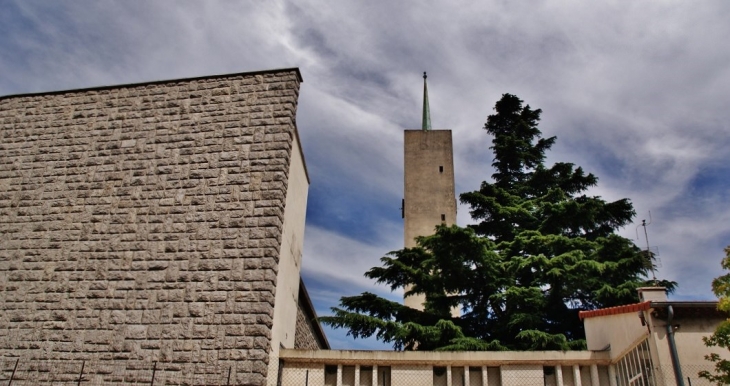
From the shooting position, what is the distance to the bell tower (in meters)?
23.2

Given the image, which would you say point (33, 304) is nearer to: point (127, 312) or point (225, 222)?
point (127, 312)

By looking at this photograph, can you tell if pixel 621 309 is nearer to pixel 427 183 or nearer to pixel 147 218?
pixel 147 218

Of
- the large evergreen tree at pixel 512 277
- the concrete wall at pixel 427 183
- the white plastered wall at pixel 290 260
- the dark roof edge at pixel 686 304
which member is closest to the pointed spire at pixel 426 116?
the concrete wall at pixel 427 183

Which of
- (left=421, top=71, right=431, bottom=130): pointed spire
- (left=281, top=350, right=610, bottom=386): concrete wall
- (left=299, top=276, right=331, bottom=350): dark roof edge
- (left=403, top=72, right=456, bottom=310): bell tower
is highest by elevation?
(left=421, top=71, right=431, bottom=130): pointed spire

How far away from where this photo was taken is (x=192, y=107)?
358 inches

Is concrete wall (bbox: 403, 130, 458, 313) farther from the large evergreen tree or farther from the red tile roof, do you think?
the red tile roof

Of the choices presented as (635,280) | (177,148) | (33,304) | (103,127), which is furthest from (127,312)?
(635,280)

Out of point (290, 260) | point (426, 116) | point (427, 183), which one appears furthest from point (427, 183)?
point (290, 260)

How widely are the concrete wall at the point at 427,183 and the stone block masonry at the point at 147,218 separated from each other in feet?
47.7

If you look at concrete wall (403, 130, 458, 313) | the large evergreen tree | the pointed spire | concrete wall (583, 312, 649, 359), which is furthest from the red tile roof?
the pointed spire

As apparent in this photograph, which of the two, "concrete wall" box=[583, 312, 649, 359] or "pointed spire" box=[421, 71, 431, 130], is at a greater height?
"pointed spire" box=[421, 71, 431, 130]

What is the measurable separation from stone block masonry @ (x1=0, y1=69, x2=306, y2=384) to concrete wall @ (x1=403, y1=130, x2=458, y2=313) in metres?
14.5

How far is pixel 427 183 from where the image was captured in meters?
24.2

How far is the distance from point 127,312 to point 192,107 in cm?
363
